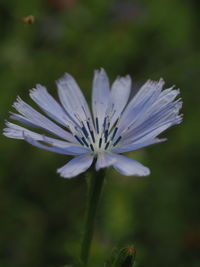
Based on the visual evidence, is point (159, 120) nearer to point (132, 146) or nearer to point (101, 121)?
point (132, 146)

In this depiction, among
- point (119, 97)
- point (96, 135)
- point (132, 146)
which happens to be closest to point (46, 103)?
point (96, 135)

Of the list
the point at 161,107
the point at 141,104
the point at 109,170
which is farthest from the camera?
the point at 109,170

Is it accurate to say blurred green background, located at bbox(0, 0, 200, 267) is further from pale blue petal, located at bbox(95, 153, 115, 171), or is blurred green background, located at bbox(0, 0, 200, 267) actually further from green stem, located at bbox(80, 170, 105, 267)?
pale blue petal, located at bbox(95, 153, 115, 171)

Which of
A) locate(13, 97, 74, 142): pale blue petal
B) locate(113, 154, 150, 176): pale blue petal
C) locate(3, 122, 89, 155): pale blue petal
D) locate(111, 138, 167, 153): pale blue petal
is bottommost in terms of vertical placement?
locate(113, 154, 150, 176): pale blue petal

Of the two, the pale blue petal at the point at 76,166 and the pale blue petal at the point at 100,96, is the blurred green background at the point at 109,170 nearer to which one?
the pale blue petal at the point at 100,96

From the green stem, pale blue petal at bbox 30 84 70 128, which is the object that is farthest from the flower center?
the green stem

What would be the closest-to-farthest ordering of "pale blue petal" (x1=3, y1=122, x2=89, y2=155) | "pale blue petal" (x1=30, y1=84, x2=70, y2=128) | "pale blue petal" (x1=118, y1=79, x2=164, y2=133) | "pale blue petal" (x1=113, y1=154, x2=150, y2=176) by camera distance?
"pale blue petal" (x1=113, y1=154, x2=150, y2=176), "pale blue petal" (x1=3, y1=122, x2=89, y2=155), "pale blue petal" (x1=118, y1=79, x2=164, y2=133), "pale blue petal" (x1=30, y1=84, x2=70, y2=128)
